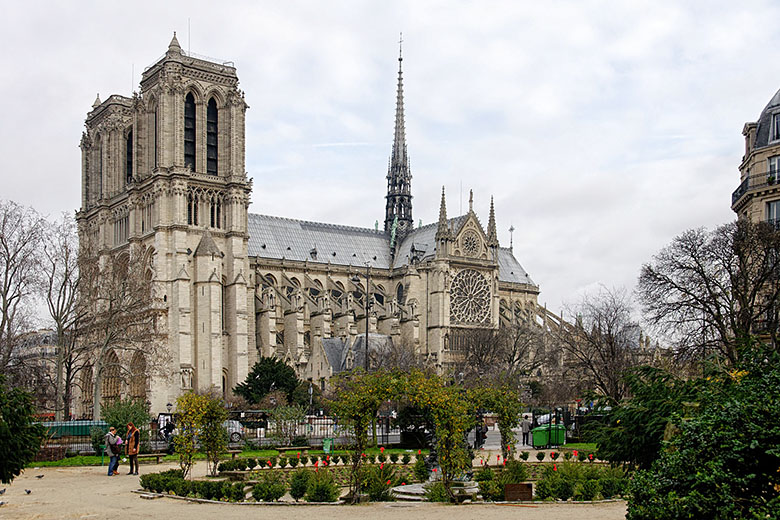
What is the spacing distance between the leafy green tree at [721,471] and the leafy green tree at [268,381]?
54821 millimetres

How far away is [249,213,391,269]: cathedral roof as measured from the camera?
90.4 meters

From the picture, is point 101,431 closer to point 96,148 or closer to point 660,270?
point 660,270

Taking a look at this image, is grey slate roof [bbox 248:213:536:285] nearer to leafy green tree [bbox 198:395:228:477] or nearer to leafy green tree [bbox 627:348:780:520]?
leafy green tree [bbox 198:395:228:477]

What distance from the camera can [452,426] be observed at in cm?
2144

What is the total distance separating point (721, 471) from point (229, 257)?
219 feet

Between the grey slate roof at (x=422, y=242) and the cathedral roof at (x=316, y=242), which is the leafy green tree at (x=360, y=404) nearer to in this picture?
the cathedral roof at (x=316, y=242)

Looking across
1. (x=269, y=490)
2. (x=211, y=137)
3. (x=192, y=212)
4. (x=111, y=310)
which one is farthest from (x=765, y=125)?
(x=211, y=137)

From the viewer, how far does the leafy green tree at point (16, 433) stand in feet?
58.7

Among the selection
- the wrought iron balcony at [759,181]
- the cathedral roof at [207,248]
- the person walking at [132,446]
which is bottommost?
the person walking at [132,446]

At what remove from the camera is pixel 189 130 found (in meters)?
77.4

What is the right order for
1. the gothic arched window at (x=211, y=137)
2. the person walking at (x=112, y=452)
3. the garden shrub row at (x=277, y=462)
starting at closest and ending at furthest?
the person walking at (x=112, y=452) < the garden shrub row at (x=277, y=462) < the gothic arched window at (x=211, y=137)

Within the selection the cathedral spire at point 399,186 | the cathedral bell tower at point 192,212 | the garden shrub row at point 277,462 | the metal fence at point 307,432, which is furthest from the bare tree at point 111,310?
the cathedral spire at point 399,186

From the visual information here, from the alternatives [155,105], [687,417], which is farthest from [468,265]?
[687,417]

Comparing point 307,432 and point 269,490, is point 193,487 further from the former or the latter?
point 307,432
